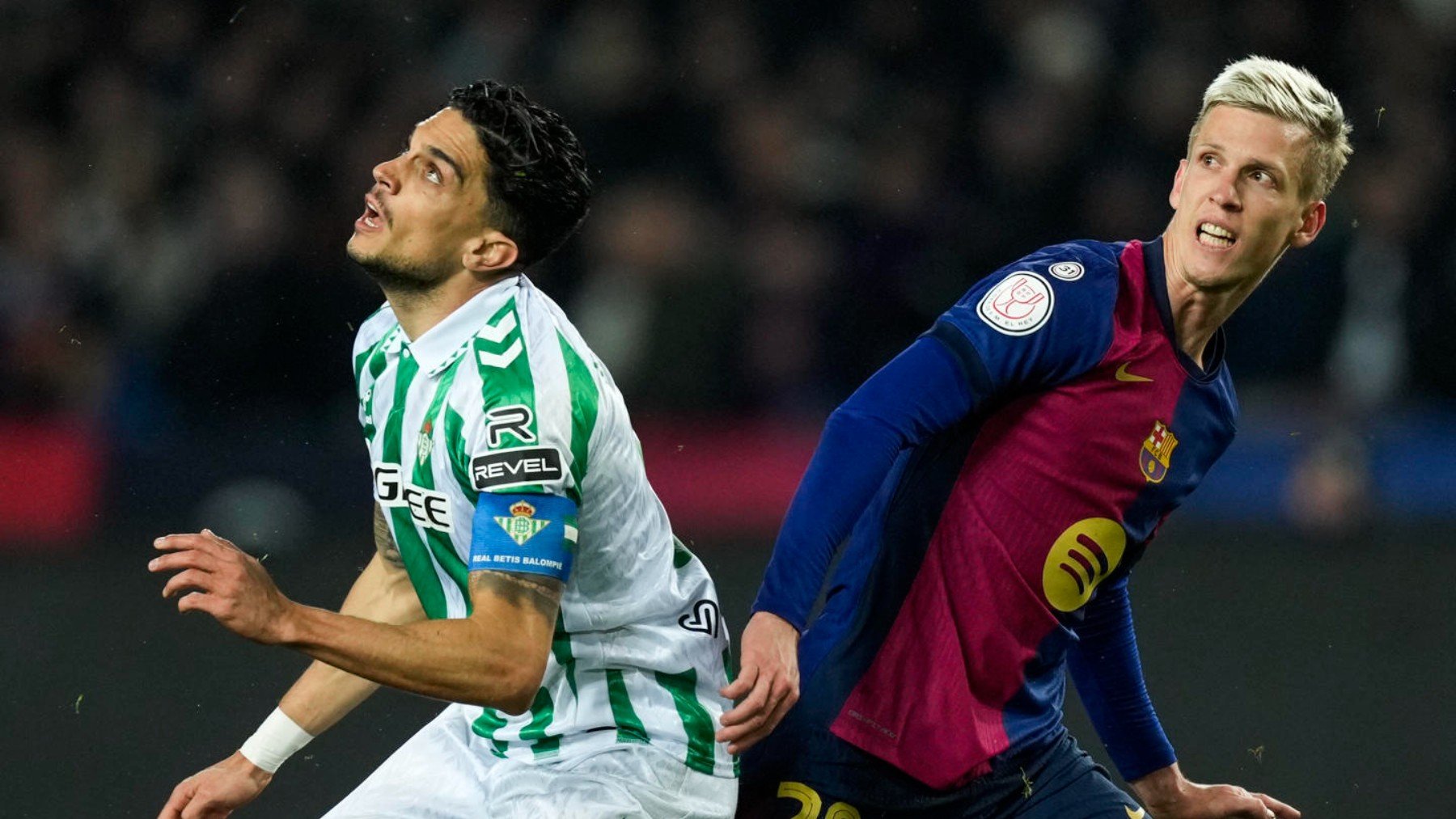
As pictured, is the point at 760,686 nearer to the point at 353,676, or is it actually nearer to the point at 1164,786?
the point at 353,676

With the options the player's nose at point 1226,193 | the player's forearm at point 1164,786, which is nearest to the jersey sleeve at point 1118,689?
the player's forearm at point 1164,786

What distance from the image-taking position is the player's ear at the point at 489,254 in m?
2.85

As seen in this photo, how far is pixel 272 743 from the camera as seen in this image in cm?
302

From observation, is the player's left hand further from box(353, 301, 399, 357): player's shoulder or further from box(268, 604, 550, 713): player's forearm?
box(353, 301, 399, 357): player's shoulder

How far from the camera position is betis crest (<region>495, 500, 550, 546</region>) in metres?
2.56

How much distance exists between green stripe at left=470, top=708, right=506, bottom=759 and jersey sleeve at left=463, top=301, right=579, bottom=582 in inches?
13.9

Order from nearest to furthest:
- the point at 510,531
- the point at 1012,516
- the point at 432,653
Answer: the point at 432,653, the point at 510,531, the point at 1012,516

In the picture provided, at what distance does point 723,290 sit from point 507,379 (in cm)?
435

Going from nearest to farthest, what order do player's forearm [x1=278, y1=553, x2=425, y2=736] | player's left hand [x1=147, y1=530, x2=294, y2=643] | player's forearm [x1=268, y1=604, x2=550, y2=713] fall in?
player's left hand [x1=147, y1=530, x2=294, y2=643] → player's forearm [x1=268, y1=604, x2=550, y2=713] → player's forearm [x1=278, y1=553, x2=425, y2=736]

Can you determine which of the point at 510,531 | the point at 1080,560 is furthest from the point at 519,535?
the point at 1080,560

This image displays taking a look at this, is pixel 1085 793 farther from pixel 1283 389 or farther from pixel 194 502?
pixel 1283 389

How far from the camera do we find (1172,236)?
3.05 metres

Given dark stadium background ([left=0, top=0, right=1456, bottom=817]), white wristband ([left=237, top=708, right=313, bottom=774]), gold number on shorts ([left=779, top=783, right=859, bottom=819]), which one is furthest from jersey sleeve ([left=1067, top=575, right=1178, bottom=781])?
dark stadium background ([left=0, top=0, right=1456, bottom=817])

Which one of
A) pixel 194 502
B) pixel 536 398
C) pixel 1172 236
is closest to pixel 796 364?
pixel 194 502
